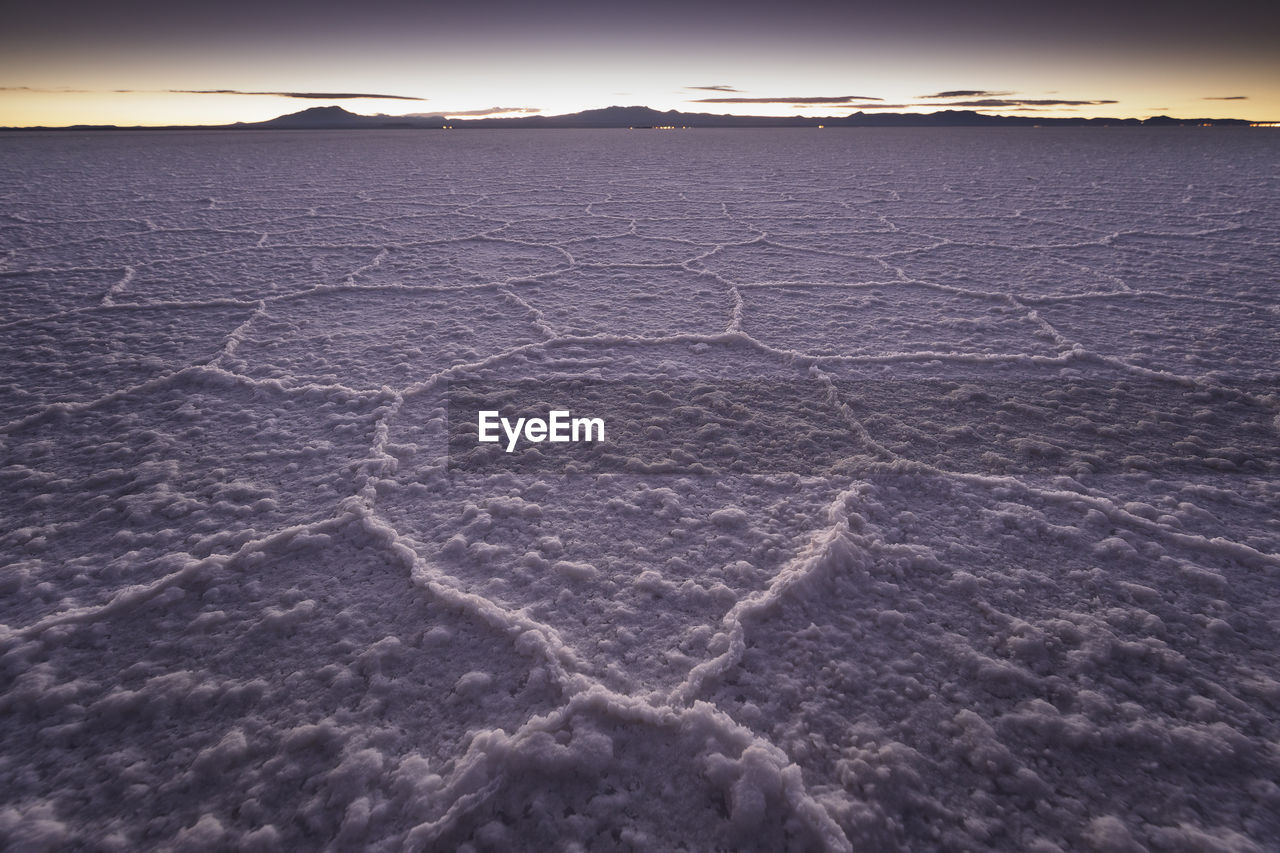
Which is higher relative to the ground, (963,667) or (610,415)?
(610,415)

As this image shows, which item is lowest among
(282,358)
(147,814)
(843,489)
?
(147,814)

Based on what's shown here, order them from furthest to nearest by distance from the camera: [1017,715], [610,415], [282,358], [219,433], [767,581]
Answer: [282,358] < [610,415] < [219,433] < [767,581] < [1017,715]

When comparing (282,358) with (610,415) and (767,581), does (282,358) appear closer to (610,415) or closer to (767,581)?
(610,415)

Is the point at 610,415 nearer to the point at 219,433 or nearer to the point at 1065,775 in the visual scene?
the point at 219,433

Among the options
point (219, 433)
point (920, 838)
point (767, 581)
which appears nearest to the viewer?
point (920, 838)

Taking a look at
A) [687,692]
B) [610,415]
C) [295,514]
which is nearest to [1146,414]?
[610,415]

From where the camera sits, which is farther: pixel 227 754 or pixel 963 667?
pixel 963 667
